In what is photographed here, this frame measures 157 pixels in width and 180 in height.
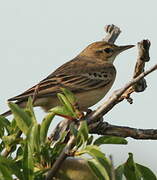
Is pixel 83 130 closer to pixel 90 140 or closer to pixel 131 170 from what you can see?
pixel 90 140

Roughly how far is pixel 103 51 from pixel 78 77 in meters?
1.57

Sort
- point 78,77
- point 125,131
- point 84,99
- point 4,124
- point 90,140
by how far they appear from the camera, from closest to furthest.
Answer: point 90,140
point 4,124
point 125,131
point 84,99
point 78,77

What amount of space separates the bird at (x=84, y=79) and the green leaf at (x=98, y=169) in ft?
14.5

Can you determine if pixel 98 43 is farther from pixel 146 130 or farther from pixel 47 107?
pixel 146 130

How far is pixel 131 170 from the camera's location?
408 centimetres

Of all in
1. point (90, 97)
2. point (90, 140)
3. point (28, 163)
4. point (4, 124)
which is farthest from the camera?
point (90, 97)

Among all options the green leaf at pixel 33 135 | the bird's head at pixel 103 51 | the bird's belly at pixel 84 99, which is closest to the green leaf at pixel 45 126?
the green leaf at pixel 33 135

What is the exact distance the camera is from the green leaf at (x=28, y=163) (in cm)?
389

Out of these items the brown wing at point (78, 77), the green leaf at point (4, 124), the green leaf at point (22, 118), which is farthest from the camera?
the brown wing at point (78, 77)

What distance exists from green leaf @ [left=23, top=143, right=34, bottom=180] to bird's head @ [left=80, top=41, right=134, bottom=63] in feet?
23.4

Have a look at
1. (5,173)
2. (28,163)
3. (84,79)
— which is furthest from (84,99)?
(5,173)

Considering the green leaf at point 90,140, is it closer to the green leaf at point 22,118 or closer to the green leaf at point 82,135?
the green leaf at point 82,135

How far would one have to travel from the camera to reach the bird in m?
8.92

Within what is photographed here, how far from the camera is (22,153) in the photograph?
4219mm
